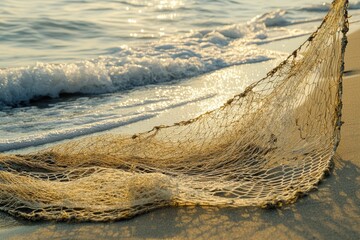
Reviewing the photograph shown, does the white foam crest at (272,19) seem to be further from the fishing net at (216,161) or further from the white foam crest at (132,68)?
the fishing net at (216,161)

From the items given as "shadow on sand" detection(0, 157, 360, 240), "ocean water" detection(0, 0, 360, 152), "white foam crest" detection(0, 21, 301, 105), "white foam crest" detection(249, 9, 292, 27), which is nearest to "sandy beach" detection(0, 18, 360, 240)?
"shadow on sand" detection(0, 157, 360, 240)

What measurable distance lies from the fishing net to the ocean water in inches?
69.3

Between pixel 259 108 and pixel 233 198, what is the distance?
3.12ft

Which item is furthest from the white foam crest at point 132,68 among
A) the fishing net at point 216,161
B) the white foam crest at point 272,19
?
the fishing net at point 216,161

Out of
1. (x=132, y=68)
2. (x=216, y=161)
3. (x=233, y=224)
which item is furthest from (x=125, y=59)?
(x=233, y=224)

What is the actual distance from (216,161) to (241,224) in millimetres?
1021

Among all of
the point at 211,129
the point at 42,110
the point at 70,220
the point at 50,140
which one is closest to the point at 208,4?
the point at 42,110

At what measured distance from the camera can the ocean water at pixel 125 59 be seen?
7.63 meters

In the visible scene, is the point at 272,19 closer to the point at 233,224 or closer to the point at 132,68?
the point at 132,68

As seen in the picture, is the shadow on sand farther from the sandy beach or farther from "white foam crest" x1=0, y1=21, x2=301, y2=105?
"white foam crest" x1=0, y1=21, x2=301, y2=105

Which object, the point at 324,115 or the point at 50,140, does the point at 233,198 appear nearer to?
the point at 324,115

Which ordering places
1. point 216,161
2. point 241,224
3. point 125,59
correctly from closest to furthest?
point 241,224 → point 216,161 → point 125,59

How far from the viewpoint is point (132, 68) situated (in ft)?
33.5

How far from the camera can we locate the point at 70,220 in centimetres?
409
